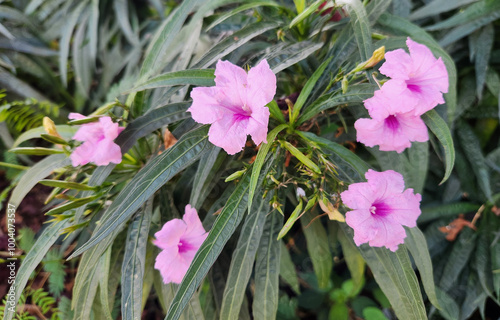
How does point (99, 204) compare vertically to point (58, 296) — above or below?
above

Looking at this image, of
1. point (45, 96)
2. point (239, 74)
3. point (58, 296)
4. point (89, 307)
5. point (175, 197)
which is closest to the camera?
point (239, 74)

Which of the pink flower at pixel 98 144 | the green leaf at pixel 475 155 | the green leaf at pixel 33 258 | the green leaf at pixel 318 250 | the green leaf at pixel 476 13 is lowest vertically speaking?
the green leaf at pixel 475 155

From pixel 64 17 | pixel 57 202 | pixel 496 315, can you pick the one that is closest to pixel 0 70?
pixel 64 17

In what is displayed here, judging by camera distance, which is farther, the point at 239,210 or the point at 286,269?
the point at 286,269

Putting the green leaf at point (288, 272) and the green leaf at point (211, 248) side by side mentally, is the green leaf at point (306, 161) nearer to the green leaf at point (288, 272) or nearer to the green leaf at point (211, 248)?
the green leaf at point (211, 248)

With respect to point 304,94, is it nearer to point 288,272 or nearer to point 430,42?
point 430,42

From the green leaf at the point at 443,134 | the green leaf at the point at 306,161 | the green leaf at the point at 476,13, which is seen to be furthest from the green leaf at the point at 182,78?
the green leaf at the point at 476,13

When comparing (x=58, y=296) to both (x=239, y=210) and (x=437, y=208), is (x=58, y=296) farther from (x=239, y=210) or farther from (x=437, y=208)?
(x=437, y=208)

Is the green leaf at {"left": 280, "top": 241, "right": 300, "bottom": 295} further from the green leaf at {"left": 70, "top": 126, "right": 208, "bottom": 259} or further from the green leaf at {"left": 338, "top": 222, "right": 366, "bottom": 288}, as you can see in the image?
the green leaf at {"left": 70, "top": 126, "right": 208, "bottom": 259}

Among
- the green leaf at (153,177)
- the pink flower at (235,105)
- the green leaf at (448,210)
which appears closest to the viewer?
the pink flower at (235,105)
